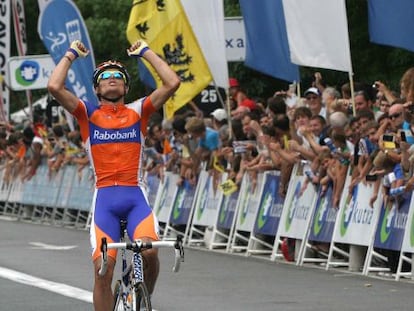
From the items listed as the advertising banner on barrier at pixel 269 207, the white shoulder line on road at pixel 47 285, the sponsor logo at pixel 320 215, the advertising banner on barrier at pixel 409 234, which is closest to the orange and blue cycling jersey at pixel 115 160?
the white shoulder line on road at pixel 47 285

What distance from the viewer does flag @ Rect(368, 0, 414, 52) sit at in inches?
666

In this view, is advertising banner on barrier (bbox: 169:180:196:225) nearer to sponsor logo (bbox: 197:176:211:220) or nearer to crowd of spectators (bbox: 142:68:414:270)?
crowd of spectators (bbox: 142:68:414:270)

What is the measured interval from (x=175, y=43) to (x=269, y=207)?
12.1 ft

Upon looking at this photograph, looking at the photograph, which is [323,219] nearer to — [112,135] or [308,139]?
[308,139]

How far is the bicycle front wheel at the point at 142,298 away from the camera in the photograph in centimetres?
968

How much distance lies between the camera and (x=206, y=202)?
70.3ft

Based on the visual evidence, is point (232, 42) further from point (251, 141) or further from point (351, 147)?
point (351, 147)

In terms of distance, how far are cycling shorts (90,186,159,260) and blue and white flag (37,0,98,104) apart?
16347 mm

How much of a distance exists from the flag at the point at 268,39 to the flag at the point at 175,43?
0.84 metres

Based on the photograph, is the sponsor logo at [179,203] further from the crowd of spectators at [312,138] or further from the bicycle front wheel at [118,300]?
the bicycle front wheel at [118,300]

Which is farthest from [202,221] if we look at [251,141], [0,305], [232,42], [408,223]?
[0,305]

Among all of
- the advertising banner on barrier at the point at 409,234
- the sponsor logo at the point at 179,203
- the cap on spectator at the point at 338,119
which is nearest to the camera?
the advertising banner on barrier at the point at 409,234

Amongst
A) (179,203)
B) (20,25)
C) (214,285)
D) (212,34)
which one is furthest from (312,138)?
(20,25)

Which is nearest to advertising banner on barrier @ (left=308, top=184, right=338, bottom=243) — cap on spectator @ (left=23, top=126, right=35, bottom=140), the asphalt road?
the asphalt road
